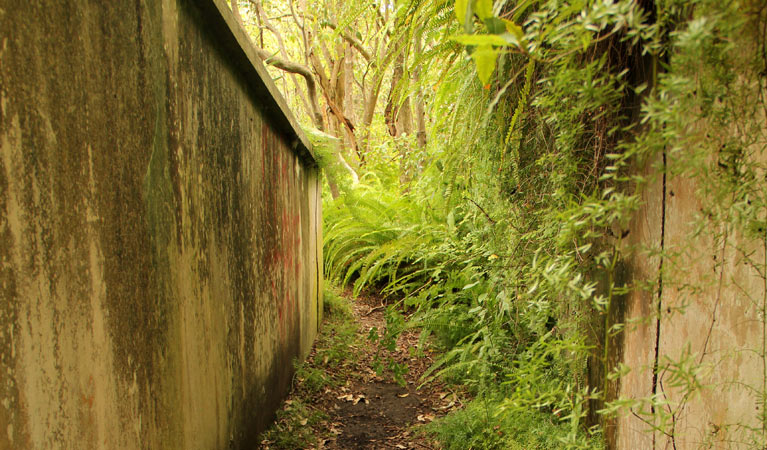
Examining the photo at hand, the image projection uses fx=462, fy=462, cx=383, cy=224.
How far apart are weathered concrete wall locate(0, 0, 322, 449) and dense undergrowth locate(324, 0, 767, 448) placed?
81cm

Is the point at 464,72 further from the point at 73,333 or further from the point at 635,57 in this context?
the point at 73,333

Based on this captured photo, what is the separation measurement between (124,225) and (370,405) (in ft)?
9.68

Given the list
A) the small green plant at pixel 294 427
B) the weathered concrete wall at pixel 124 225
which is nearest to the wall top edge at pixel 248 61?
the weathered concrete wall at pixel 124 225

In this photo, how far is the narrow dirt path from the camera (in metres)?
3.06

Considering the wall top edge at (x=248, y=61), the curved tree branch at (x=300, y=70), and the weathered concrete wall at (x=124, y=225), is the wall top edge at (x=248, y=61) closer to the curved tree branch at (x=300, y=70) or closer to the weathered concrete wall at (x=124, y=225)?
the weathered concrete wall at (x=124, y=225)

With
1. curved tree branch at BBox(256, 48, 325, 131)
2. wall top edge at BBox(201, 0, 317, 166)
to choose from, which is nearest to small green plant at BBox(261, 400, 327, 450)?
wall top edge at BBox(201, 0, 317, 166)

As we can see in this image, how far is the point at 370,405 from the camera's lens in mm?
3688

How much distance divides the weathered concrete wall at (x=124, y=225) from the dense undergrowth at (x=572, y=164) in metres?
0.81

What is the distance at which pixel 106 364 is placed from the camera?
1084mm

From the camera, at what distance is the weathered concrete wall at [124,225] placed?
2.74 ft

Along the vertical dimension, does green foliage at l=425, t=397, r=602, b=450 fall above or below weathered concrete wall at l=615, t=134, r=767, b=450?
below

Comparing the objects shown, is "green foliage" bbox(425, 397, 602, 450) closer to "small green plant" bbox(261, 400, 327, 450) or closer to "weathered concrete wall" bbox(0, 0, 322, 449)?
"small green plant" bbox(261, 400, 327, 450)

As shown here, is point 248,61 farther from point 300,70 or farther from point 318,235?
point 300,70

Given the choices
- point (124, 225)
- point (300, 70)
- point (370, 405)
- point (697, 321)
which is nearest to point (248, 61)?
point (124, 225)
